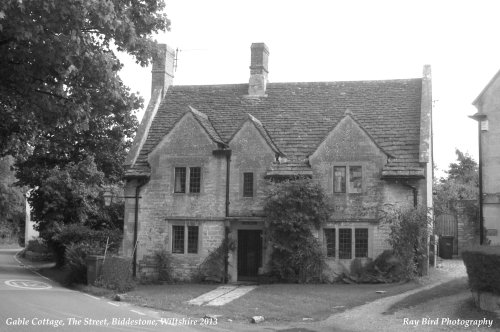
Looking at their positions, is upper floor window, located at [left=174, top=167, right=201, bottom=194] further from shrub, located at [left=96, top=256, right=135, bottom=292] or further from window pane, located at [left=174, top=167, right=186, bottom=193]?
shrub, located at [left=96, top=256, right=135, bottom=292]

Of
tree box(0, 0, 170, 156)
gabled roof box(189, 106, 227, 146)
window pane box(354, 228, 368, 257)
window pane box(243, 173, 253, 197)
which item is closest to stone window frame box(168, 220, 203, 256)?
window pane box(243, 173, 253, 197)

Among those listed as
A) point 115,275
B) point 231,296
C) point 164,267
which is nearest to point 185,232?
point 164,267

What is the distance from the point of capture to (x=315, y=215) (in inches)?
961

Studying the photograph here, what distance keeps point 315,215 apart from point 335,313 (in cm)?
801

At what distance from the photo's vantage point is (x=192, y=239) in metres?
26.4

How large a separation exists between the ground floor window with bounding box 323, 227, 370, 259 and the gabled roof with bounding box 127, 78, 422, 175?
10.7 feet

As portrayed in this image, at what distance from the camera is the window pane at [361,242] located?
24.6 metres

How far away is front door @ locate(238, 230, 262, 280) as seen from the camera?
25.9m

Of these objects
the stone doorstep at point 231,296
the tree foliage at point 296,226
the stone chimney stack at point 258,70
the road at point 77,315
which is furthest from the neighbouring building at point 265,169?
the road at point 77,315

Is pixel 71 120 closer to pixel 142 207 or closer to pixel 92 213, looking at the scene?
pixel 142 207

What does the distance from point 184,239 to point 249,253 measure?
9.60 feet

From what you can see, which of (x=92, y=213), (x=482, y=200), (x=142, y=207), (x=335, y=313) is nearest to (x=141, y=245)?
(x=142, y=207)

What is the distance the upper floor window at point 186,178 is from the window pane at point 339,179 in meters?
6.01

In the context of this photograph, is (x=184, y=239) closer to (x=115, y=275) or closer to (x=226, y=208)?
(x=226, y=208)
